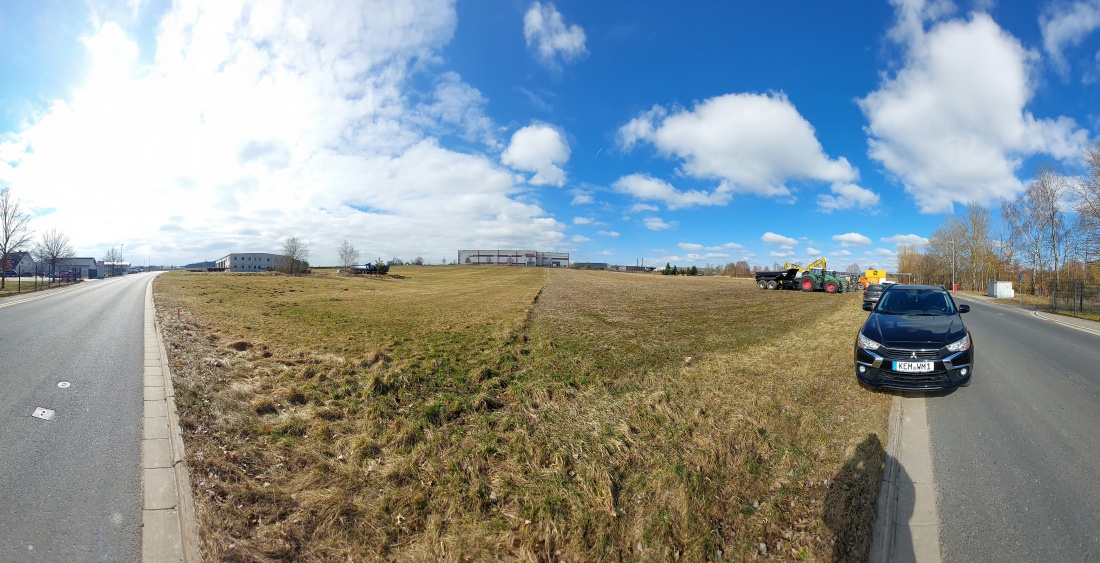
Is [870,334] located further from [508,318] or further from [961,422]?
[508,318]

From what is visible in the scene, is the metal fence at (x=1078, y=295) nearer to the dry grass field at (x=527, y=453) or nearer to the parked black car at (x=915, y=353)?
the dry grass field at (x=527, y=453)

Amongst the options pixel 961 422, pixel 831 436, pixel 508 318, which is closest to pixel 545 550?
pixel 831 436

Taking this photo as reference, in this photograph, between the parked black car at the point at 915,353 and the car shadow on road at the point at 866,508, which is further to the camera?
the parked black car at the point at 915,353

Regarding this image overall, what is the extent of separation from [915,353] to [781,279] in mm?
34455

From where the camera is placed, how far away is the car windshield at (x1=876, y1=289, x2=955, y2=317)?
7770 mm

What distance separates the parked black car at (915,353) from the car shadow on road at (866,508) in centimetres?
240

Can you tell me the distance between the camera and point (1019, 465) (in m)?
4.10

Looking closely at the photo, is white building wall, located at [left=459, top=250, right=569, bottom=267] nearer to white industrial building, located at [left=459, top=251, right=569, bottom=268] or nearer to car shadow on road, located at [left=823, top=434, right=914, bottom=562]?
white industrial building, located at [left=459, top=251, right=569, bottom=268]

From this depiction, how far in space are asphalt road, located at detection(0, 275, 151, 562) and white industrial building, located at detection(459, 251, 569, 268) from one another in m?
130

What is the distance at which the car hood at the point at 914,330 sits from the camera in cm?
627

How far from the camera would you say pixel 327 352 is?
894 centimetres

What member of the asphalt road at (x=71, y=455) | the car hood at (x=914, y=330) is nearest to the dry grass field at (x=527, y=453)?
the asphalt road at (x=71, y=455)

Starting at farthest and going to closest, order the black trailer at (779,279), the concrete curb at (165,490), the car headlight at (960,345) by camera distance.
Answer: the black trailer at (779,279), the car headlight at (960,345), the concrete curb at (165,490)

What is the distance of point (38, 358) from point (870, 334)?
14631 millimetres
